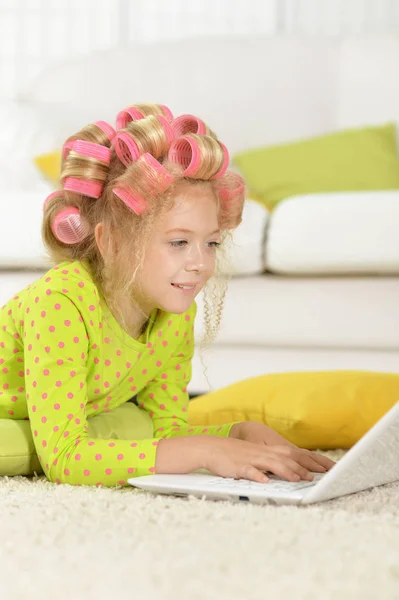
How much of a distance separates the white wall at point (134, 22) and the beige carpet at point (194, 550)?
3108 mm

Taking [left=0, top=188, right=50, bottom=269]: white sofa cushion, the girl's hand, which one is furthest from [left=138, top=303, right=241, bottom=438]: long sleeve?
[left=0, top=188, right=50, bottom=269]: white sofa cushion

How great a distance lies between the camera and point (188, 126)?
140cm

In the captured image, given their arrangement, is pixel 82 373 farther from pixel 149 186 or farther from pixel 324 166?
pixel 324 166

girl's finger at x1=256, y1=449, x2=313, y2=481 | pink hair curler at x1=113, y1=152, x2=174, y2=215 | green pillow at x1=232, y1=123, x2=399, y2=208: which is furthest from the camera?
green pillow at x1=232, y1=123, x2=399, y2=208

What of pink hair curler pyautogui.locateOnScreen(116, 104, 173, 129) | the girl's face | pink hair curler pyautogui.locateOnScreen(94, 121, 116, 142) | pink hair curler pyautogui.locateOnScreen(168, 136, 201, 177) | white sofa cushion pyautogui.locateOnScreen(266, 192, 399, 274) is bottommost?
white sofa cushion pyautogui.locateOnScreen(266, 192, 399, 274)

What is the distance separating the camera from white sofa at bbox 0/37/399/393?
2.17m

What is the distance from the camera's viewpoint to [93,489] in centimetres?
120

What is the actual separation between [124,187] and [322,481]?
1.70 ft

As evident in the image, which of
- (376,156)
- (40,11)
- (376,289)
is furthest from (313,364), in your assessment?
(40,11)

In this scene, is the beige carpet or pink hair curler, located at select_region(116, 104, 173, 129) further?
pink hair curler, located at select_region(116, 104, 173, 129)

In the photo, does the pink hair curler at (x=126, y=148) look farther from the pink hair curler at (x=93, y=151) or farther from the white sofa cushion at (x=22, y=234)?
the white sofa cushion at (x=22, y=234)

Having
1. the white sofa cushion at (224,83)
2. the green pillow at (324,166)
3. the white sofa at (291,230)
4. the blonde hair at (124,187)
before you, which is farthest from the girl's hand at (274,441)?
the white sofa cushion at (224,83)

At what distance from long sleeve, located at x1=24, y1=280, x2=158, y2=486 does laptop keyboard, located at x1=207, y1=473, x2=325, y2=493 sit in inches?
4.7

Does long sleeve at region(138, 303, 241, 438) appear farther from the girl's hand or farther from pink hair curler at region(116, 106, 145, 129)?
pink hair curler at region(116, 106, 145, 129)
